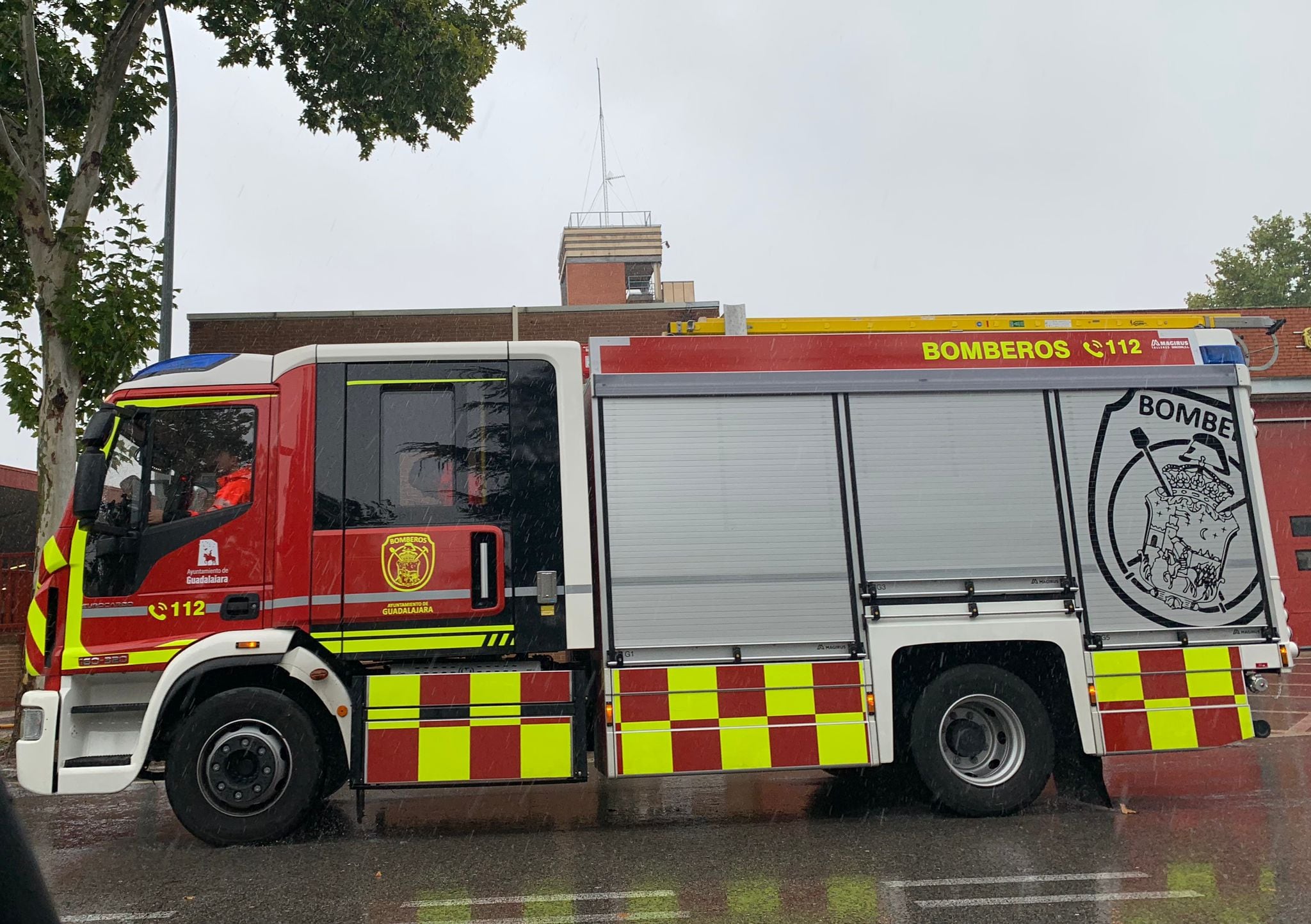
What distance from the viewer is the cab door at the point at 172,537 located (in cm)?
602

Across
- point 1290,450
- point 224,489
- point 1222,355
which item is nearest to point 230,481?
point 224,489

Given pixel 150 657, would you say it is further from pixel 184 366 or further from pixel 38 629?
pixel 184 366

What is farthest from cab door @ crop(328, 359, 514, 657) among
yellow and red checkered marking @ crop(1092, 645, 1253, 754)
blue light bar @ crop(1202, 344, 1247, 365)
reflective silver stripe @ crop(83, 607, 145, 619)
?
blue light bar @ crop(1202, 344, 1247, 365)

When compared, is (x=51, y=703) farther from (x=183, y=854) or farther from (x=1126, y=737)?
(x=1126, y=737)

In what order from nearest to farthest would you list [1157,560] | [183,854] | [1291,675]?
[183,854] → [1157,560] → [1291,675]

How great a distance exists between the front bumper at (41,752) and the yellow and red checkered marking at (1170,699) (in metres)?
6.26

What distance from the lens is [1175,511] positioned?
22.4 ft

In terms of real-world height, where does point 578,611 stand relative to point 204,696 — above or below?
above

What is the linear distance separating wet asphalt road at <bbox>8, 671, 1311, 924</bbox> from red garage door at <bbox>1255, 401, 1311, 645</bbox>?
33.3 ft

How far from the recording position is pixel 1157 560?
6.72 metres

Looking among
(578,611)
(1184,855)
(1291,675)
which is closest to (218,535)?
(578,611)

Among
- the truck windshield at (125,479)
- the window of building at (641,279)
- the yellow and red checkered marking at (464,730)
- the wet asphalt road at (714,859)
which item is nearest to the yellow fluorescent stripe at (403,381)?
the truck windshield at (125,479)

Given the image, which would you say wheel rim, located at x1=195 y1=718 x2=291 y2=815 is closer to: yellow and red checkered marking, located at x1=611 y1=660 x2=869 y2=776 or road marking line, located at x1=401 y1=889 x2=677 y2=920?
road marking line, located at x1=401 y1=889 x2=677 y2=920

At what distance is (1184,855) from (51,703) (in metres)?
6.32
